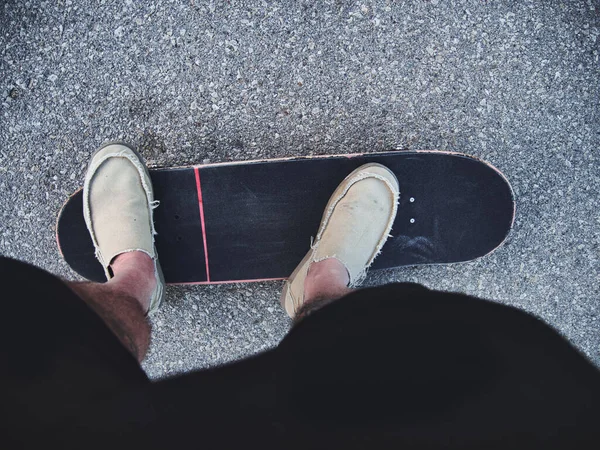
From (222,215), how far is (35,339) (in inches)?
26.8

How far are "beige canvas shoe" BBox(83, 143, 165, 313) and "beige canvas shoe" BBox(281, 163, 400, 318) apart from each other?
507mm

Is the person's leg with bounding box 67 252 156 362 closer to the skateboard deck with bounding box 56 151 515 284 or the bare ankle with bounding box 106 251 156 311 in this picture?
the bare ankle with bounding box 106 251 156 311

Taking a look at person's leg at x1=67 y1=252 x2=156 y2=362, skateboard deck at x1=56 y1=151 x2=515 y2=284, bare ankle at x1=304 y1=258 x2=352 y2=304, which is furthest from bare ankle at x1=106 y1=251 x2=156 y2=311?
bare ankle at x1=304 y1=258 x2=352 y2=304

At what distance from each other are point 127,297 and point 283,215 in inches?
21.9

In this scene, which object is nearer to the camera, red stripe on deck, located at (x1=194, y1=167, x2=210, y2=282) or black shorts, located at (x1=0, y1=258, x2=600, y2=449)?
black shorts, located at (x1=0, y1=258, x2=600, y2=449)

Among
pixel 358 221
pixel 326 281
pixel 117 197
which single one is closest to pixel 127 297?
pixel 117 197

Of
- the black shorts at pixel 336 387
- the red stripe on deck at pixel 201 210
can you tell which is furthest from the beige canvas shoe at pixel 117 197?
the black shorts at pixel 336 387

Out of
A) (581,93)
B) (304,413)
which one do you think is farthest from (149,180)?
(581,93)

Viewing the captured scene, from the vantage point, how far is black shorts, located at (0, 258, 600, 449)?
80 cm

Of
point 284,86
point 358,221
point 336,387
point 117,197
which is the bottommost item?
point 336,387

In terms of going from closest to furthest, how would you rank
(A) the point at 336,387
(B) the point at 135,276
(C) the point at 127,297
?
(A) the point at 336,387 → (C) the point at 127,297 → (B) the point at 135,276

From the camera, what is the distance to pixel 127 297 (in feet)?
3.61

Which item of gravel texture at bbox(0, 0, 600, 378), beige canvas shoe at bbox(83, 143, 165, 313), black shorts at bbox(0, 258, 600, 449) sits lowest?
black shorts at bbox(0, 258, 600, 449)

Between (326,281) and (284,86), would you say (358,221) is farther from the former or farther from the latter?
(284,86)
